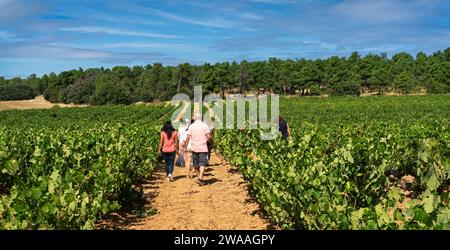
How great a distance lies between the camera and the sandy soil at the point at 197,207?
7.65m

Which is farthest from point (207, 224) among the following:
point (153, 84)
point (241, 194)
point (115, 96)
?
point (153, 84)

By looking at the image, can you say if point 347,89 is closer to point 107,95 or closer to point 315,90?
point 315,90

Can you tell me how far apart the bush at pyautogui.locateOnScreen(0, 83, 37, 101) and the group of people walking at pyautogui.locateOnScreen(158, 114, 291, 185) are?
309 feet

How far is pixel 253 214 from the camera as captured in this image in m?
8.29

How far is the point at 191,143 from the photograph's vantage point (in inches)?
424

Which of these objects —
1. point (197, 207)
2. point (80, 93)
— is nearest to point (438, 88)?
point (80, 93)

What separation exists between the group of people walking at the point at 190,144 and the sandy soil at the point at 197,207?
19.9 inches

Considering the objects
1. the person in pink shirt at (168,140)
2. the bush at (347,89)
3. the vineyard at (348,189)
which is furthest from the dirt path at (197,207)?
the bush at (347,89)

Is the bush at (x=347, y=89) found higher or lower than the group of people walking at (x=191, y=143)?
higher

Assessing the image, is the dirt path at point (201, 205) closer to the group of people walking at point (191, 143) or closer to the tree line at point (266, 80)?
the group of people walking at point (191, 143)

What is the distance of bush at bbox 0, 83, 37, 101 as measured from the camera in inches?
3782

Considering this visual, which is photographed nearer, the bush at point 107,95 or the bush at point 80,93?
the bush at point 107,95

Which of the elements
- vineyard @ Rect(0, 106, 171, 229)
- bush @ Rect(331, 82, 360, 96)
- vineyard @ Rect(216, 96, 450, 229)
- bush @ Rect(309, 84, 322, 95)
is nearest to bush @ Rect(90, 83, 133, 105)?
bush @ Rect(309, 84, 322, 95)

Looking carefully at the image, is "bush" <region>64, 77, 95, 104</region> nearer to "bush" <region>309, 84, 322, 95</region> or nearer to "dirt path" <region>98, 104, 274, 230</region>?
"bush" <region>309, 84, 322, 95</region>
